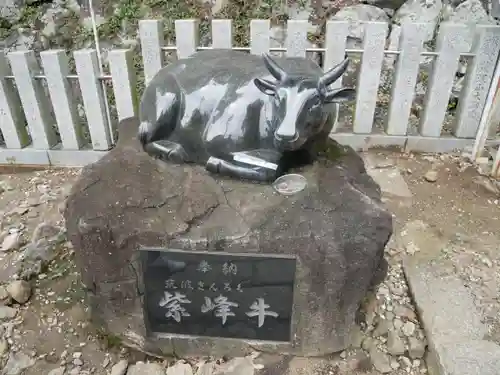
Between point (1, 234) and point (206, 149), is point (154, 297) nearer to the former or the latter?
point (206, 149)

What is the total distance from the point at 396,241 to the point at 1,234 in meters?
3.55

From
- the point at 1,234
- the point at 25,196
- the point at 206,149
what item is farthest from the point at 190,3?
the point at 206,149

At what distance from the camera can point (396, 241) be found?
394 centimetres

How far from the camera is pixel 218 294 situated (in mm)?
2662

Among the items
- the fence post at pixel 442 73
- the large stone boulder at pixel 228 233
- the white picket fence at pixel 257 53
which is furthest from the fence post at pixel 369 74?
the large stone boulder at pixel 228 233

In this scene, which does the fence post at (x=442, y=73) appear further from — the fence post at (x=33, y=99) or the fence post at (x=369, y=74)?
the fence post at (x=33, y=99)

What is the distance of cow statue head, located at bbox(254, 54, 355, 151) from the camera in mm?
2430

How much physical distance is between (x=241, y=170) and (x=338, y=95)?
72 centimetres

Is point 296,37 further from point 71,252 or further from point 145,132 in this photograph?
point 71,252

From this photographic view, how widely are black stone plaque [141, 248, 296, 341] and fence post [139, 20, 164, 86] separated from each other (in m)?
3.09

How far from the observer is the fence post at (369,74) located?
16.0ft

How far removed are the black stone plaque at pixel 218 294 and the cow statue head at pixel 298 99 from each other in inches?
26.9

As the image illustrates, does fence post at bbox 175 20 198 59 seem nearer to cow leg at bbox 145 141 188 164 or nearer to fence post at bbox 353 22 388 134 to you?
fence post at bbox 353 22 388 134

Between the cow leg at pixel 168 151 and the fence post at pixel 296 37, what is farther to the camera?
the fence post at pixel 296 37
